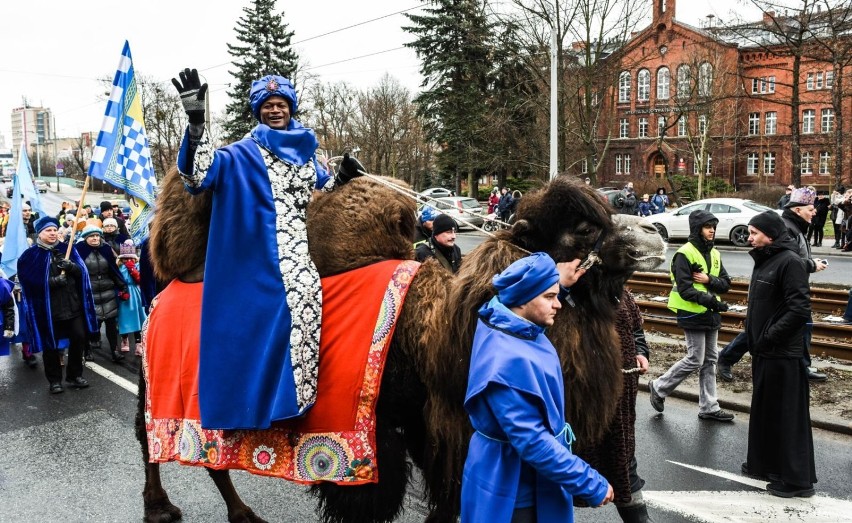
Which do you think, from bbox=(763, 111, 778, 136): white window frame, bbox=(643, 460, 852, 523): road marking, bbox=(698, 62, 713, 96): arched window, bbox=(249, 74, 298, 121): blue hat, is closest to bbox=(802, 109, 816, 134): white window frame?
bbox=(763, 111, 778, 136): white window frame

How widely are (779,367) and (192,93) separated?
14.4 feet

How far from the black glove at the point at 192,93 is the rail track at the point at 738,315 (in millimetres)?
4981

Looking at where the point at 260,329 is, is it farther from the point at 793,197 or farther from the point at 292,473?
the point at 793,197

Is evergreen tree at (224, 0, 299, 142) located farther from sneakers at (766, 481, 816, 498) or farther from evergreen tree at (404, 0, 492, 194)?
sneakers at (766, 481, 816, 498)

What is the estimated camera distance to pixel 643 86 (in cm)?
5797

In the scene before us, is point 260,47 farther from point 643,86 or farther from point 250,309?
point 250,309

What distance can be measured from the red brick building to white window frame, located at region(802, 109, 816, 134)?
0.07 m

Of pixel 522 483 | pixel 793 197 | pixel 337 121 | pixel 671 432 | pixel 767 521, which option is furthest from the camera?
pixel 337 121

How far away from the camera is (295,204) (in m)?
3.58

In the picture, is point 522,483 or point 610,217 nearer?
point 522,483

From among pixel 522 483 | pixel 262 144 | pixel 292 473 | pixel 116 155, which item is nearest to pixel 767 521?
pixel 522 483

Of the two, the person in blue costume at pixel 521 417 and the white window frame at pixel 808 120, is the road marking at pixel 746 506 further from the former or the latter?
the white window frame at pixel 808 120

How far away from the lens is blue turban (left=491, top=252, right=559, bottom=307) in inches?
103

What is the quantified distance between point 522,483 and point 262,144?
2.01 meters
